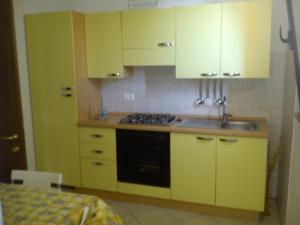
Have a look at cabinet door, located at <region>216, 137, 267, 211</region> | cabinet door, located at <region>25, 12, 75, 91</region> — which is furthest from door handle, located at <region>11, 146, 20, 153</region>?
cabinet door, located at <region>216, 137, 267, 211</region>

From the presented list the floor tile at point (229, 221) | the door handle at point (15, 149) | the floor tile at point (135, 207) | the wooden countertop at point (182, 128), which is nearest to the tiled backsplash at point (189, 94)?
the wooden countertop at point (182, 128)

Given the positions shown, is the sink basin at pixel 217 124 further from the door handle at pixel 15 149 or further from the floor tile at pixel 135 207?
the door handle at pixel 15 149

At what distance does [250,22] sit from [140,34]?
1101 millimetres

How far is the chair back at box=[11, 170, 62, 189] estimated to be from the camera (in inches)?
76.0

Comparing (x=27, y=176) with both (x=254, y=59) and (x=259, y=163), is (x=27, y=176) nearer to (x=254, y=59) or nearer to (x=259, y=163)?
(x=259, y=163)

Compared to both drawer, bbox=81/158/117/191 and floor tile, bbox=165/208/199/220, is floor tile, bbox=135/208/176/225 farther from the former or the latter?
drawer, bbox=81/158/117/191

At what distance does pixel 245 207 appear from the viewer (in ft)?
9.11

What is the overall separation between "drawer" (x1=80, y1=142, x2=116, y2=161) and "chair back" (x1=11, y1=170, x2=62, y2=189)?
121 cm

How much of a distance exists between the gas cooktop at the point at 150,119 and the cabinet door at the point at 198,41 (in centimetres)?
51

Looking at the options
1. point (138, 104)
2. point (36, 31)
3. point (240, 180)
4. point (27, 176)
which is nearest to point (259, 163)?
point (240, 180)

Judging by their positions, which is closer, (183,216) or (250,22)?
(250,22)

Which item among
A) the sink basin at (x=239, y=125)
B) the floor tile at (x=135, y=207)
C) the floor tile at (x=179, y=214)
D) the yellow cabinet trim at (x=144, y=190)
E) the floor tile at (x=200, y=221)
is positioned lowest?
the floor tile at (x=200, y=221)

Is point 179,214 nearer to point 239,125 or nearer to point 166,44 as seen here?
point 239,125

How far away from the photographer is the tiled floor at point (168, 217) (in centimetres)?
279
